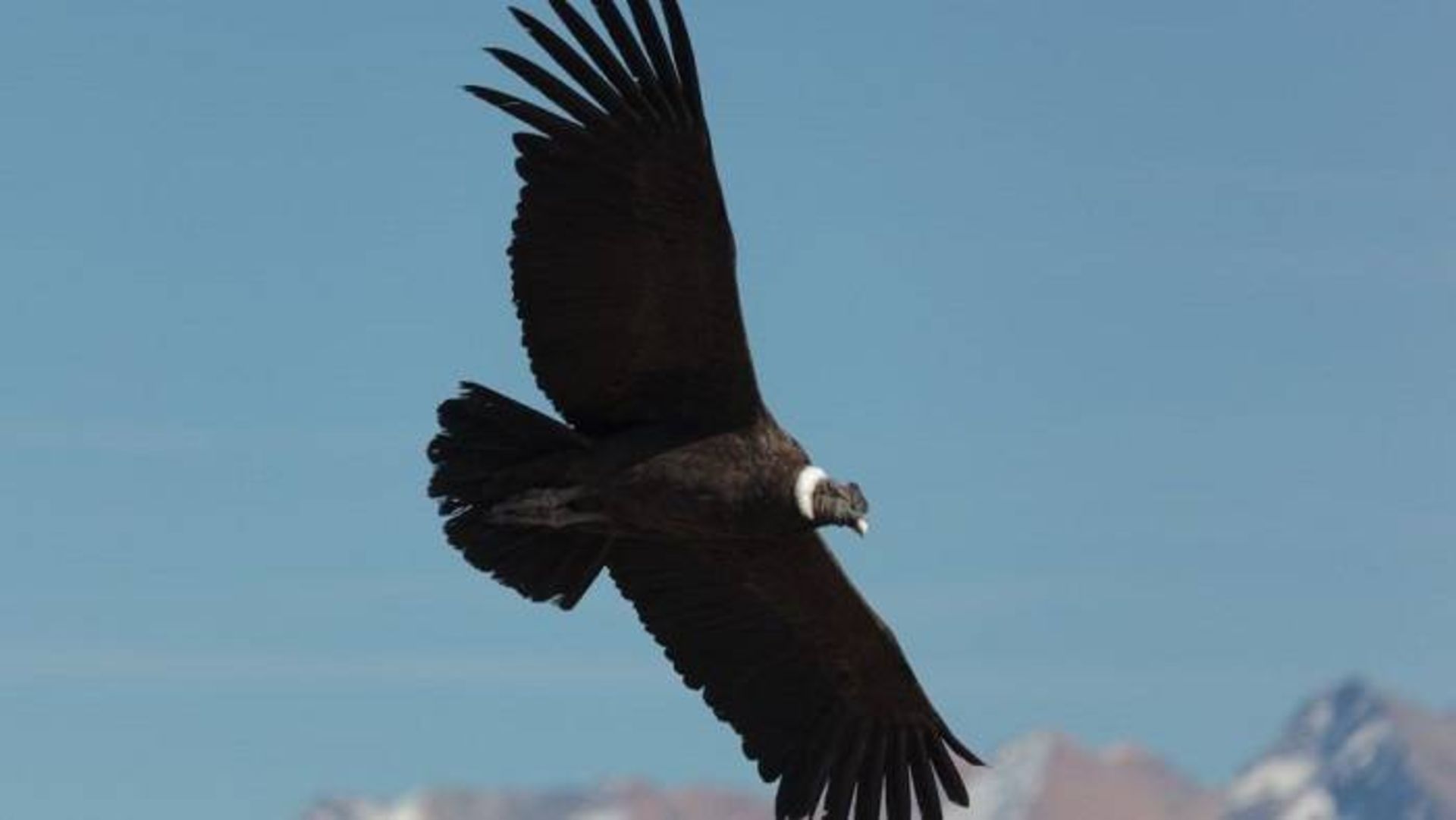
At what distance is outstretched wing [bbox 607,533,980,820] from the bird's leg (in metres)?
1.60

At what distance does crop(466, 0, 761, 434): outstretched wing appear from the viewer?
790 inches

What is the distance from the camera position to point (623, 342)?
20938 mm

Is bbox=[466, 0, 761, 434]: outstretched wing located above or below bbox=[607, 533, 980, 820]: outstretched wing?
above

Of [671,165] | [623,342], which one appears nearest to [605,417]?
[623,342]

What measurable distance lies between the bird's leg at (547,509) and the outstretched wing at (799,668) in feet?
5.24

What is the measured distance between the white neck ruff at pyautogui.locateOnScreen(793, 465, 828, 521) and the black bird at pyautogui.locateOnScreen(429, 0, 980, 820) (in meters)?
0.02

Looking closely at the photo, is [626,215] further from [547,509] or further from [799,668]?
[799,668]

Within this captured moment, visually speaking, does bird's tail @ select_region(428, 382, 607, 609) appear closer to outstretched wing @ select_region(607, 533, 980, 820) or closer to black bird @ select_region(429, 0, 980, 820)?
black bird @ select_region(429, 0, 980, 820)

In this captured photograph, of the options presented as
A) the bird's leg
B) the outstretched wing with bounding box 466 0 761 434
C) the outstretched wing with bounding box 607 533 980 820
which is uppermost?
the outstretched wing with bounding box 466 0 761 434

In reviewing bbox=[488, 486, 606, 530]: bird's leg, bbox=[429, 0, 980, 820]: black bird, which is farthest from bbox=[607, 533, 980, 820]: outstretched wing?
bbox=[488, 486, 606, 530]: bird's leg

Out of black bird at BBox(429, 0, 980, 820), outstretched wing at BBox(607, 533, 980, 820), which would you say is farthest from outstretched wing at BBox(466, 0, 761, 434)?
outstretched wing at BBox(607, 533, 980, 820)

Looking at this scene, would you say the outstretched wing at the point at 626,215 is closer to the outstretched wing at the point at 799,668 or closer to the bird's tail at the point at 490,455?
the bird's tail at the point at 490,455

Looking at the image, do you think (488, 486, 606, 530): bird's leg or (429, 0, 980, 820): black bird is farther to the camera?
(488, 486, 606, 530): bird's leg

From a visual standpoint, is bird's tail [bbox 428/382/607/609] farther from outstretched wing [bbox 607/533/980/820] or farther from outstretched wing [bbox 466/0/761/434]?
outstretched wing [bbox 607/533/980/820]
